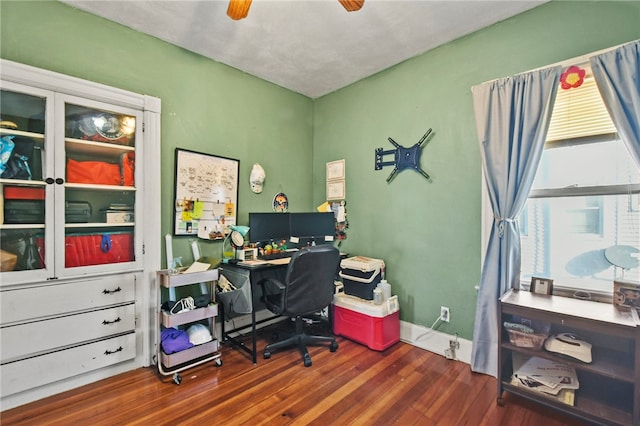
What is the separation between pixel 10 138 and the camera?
186 centimetres

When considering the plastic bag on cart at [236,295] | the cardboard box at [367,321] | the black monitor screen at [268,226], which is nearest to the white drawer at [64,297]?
the plastic bag on cart at [236,295]

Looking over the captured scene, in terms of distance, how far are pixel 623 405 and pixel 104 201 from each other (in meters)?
3.59

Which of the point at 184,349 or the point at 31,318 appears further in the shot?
the point at 184,349

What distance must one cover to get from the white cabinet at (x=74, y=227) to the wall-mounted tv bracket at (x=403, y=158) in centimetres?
203

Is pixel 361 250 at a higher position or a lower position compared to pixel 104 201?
lower

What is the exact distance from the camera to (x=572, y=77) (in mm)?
1918

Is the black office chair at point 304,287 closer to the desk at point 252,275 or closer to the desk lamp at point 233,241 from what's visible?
the desk at point 252,275

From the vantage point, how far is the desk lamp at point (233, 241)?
2.79m

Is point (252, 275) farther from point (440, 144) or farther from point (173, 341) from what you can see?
point (440, 144)

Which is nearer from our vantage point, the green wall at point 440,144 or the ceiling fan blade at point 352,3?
the ceiling fan blade at point 352,3

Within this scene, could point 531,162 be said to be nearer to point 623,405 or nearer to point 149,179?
point 623,405

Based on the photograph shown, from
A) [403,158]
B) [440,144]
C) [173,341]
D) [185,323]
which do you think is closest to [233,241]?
[185,323]

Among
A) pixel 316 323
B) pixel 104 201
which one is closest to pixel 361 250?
pixel 316 323

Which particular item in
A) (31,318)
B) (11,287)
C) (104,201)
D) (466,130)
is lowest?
(31,318)
